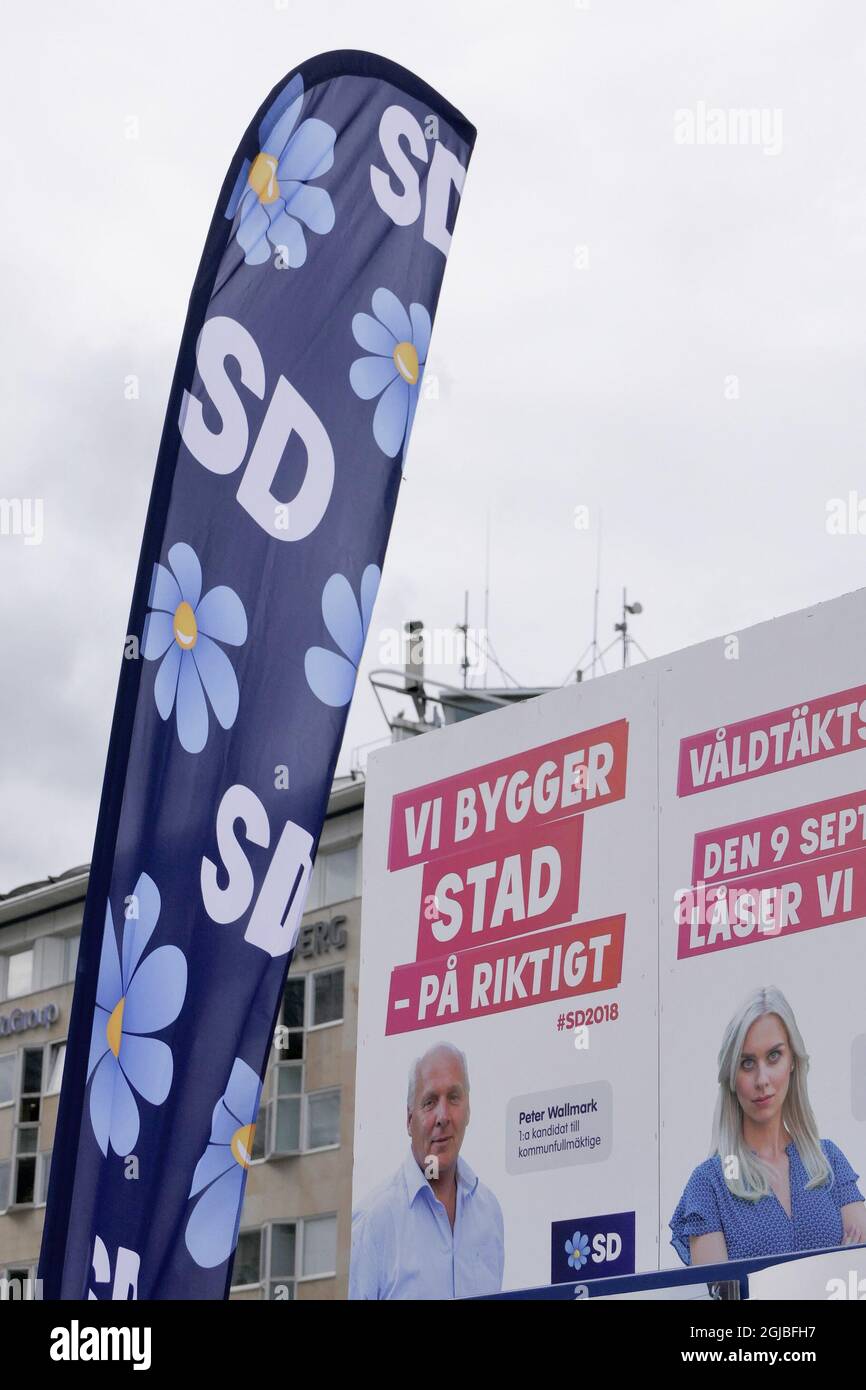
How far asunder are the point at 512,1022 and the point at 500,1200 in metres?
1.28

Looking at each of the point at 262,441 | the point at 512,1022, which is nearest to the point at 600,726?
the point at 512,1022

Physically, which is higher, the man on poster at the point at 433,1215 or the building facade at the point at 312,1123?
the building facade at the point at 312,1123

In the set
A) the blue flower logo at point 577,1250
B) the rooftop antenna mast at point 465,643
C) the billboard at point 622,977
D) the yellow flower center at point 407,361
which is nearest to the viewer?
the yellow flower center at point 407,361

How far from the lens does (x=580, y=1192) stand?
1495 centimetres

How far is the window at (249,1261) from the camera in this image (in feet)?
107

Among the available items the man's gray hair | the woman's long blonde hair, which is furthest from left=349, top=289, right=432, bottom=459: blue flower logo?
the man's gray hair

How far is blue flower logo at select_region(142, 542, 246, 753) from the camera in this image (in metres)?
6.15

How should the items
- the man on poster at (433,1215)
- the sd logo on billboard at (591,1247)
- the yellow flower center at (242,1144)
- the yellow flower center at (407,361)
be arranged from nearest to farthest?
the yellow flower center at (242,1144) → the yellow flower center at (407,361) → the sd logo on billboard at (591,1247) → the man on poster at (433,1215)

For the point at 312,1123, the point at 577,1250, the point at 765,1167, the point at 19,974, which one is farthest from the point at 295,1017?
the point at 765,1167

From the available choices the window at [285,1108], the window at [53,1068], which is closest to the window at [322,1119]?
the window at [285,1108]

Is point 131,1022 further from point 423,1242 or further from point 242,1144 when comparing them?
point 423,1242

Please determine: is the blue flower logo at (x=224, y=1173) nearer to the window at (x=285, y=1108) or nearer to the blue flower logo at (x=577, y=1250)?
the blue flower logo at (x=577, y=1250)

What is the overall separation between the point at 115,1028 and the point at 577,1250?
31.2ft
